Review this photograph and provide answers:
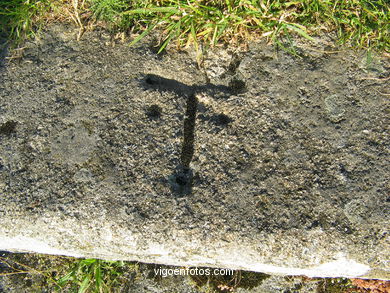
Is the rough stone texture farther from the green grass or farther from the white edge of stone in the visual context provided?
the green grass

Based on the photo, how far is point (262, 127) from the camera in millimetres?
2264

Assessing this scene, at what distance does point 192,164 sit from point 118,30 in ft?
3.99

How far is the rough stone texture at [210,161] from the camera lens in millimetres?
2074

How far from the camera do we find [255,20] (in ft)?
8.16

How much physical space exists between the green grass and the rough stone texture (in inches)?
5.4

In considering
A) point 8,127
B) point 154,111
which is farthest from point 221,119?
point 8,127

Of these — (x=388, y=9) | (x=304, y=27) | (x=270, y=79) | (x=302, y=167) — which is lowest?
(x=302, y=167)

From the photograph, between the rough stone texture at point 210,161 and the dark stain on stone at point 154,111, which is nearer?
the rough stone texture at point 210,161

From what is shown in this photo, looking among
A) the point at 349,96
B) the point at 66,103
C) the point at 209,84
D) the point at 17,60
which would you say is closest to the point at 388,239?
the point at 349,96

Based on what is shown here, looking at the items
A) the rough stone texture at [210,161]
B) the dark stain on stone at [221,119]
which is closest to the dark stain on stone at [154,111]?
the rough stone texture at [210,161]

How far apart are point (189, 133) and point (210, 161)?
24 centimetres

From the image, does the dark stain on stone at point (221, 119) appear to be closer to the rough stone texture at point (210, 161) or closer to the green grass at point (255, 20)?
the rough stone texture at point (210, 161)

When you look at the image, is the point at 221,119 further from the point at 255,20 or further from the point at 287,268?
the point at 287,268

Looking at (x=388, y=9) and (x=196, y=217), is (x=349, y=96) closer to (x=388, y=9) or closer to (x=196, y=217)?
(x=388, y=9)
